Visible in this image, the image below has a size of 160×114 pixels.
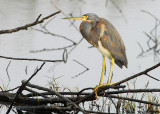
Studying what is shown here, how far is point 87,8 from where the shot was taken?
9.55 m

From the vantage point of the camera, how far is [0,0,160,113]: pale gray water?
4.94 m

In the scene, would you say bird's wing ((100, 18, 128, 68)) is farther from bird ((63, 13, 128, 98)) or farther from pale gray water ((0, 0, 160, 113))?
pale gray water ((0, 0, 160, 113))

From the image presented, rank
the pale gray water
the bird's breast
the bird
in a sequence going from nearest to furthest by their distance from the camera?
1. the bird
2. the bird's breast
3. the pale gray water

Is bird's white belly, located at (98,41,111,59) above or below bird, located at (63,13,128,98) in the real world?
below

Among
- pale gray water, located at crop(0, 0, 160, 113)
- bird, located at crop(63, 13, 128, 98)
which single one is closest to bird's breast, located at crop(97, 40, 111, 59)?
bird, located at crop(63, 13, 128, 98)

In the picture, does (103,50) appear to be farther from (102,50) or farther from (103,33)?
(103,33)

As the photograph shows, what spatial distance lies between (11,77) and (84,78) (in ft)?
2.73

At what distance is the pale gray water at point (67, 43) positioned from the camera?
195 inches

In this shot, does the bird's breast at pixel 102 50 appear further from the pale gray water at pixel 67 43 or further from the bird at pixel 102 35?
the pale gray water at pixel 67 43

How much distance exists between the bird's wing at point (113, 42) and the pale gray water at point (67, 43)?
790 millimetres

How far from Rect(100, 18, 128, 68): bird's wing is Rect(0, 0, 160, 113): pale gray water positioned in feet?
2.59

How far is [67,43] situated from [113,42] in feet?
9.26

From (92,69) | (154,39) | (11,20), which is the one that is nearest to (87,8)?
(11,20)

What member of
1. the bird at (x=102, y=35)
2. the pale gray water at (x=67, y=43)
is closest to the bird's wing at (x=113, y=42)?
the bird at (x=102, y=35)
